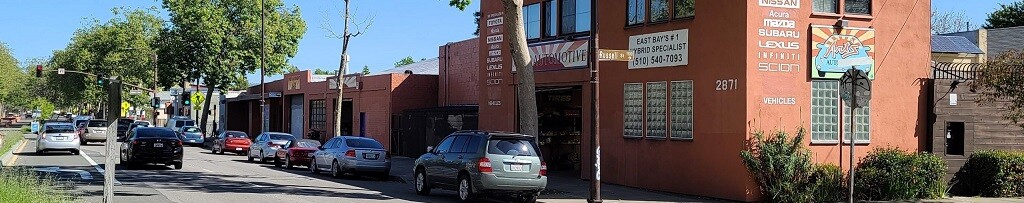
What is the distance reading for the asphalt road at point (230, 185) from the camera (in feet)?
62.7

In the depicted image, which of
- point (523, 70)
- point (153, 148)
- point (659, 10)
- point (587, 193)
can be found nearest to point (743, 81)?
point (659, 10)

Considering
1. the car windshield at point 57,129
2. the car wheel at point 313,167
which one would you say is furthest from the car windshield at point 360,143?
the car windshield at point 57,129

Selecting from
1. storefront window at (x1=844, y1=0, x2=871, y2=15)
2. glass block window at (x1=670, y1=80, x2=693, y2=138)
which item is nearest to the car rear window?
glass block window at (x1=670, y1=80, x2=693, y2=138)

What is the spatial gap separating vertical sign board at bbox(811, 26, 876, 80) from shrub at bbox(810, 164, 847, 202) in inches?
72.5

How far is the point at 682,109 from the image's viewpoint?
2048 centimetres

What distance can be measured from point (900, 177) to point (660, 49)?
5425 mm

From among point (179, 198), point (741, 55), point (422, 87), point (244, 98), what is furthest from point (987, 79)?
point (244, 98)

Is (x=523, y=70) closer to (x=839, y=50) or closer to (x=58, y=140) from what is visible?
(x=839, y=50)

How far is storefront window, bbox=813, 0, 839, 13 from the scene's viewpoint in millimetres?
19391

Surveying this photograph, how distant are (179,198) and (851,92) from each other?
12240mm

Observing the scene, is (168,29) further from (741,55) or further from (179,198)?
(741,55)

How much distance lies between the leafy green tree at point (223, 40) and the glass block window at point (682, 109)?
41.8 m

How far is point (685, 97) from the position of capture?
20.4m

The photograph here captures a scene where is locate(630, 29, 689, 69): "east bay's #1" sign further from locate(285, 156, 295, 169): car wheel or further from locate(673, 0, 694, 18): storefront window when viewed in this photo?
locate(285, 156, 295, 169): car wheel
